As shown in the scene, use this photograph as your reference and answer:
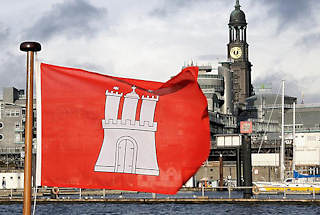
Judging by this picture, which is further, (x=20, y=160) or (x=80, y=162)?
(x=20, y=160)

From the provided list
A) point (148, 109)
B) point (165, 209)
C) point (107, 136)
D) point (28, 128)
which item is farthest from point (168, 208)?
point (28, 128)

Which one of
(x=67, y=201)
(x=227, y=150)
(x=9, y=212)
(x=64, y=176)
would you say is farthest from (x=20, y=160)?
(x=64, y=176)

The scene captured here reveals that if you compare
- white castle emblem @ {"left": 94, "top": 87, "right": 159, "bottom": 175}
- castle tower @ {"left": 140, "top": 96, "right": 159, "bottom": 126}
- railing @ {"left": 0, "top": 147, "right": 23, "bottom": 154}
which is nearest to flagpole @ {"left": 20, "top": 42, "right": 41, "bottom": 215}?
white castle emblem @ {"left": 94, "top": 87, "right": 159, "bottom": 175}

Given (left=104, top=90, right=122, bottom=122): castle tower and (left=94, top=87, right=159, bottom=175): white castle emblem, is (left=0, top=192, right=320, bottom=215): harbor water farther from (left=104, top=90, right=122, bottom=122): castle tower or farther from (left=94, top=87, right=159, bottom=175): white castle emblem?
(left=104, top=90, right=122, bottom=122): castle tower

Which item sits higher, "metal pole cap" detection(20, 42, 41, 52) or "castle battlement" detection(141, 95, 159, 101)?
"metal pole cap" detection(20, 42, 41, 52)

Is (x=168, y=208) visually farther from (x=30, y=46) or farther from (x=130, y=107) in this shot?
(x=30, y=46)

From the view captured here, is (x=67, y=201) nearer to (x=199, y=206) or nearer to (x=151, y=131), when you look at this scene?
(x=199, y=206)

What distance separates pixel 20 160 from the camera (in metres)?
152

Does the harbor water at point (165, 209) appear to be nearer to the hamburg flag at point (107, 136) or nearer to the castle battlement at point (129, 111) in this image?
the hamburg flag at point (107, 136)

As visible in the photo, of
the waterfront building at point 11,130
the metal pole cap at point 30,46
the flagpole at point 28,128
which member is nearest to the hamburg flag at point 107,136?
the flagpole at point 28,128

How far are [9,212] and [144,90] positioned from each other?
41807mm

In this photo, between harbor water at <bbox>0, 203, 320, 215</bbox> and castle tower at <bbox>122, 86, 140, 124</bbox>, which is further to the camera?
harbor water at <bbox>0, 203, 320, 215</bbox>

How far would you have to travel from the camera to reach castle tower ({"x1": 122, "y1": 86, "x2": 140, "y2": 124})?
1460 cm

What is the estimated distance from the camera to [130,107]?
48.1 feet
